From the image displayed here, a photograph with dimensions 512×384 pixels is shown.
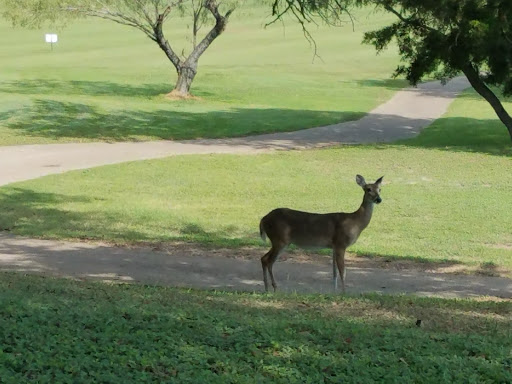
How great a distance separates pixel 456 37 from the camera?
83.6ft

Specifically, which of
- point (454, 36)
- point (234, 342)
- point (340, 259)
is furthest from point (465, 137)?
point (234, 342)

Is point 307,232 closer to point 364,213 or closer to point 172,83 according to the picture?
point 364,213

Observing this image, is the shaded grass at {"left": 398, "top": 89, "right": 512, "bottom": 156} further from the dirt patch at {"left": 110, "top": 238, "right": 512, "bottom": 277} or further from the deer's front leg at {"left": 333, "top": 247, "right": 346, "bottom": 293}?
the deer's front leg at {"left": 333, "top": 247, "right": 346, "bottom": 293}

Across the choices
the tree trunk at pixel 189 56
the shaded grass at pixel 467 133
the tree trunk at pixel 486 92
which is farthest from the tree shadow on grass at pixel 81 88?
the tree trunk at pixel 486 92

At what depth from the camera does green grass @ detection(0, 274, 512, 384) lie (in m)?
6.45

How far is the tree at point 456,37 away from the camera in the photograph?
24.2 meters

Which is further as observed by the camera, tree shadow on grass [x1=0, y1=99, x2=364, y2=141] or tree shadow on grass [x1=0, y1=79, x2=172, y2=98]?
tree shadow on grass [x1=0, y1=79, x2=172, y2=98]

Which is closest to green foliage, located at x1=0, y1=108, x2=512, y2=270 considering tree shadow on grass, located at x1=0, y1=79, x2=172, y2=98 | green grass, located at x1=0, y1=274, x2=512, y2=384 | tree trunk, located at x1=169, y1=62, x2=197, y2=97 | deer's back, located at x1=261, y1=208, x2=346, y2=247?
deer's back, located at x1=261, y1=208, x2=346, y2=247

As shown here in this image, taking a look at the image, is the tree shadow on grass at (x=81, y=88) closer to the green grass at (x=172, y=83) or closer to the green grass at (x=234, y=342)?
the green grass at (x=172, y=83)

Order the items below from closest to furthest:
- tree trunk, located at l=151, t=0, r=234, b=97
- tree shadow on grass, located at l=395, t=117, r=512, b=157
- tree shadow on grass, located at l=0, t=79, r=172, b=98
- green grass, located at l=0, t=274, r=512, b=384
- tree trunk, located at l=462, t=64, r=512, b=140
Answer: green grass, located at l=0, t=274, r=512, b=384 < tree trunk, located at l=462, t=64, r=512, b=140 < tree shadow on grass, located at l=395, t=117, r=512, b=157 < tree trunk, located at l=151, t=0, r=234, b=97 < tree shadow on grass, located at l=0, t=79, r=172, b=98

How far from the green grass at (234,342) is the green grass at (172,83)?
21.1m

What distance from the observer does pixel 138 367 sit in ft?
21.2

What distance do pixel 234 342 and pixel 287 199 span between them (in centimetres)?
1355

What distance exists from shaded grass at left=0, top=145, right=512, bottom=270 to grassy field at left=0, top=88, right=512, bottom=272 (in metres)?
0.02
